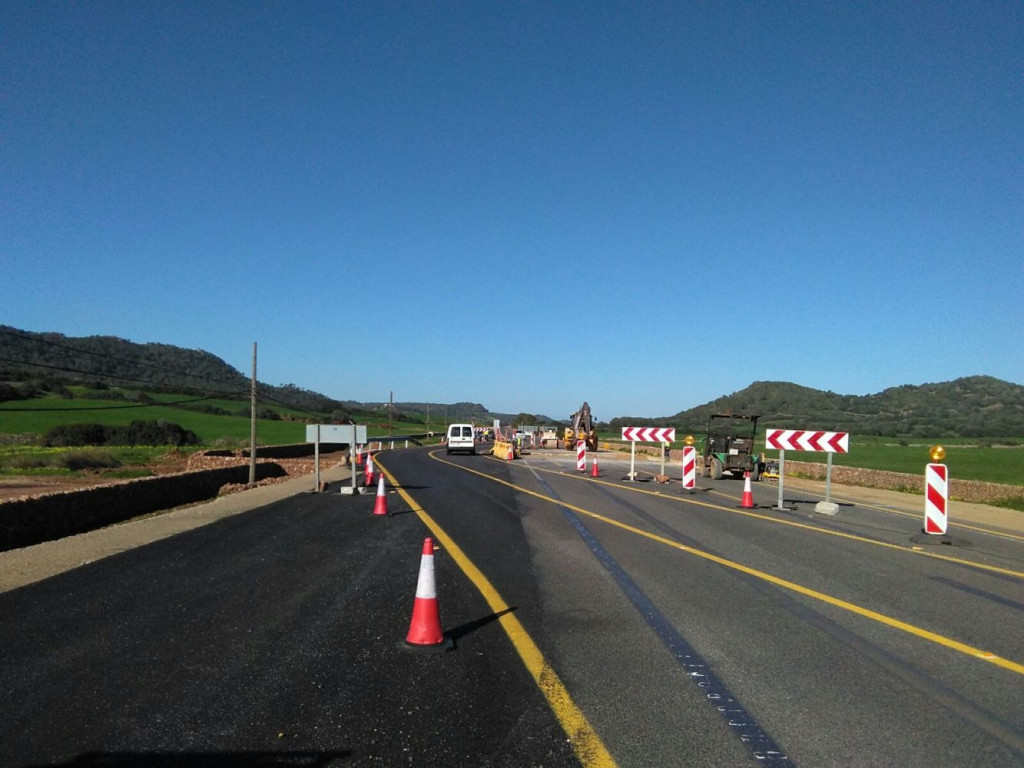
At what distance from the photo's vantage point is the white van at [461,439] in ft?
165

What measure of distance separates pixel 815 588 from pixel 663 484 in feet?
52.5

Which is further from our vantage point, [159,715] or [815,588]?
[815,588]

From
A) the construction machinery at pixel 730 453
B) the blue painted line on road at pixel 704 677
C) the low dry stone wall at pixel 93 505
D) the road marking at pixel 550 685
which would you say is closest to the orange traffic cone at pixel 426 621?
the road marking at pixel 550 685

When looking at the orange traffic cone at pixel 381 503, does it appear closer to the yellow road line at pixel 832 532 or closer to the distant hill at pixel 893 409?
the yellow road line at pixel 832 532

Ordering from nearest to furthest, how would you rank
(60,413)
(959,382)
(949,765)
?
1. (949,765)
2. (60,413)
3. (959,382)

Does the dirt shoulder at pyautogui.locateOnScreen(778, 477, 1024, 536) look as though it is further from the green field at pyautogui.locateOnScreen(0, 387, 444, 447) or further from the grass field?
the green field at pyautogui.locateOnScreen(0, 387, 444, 447)

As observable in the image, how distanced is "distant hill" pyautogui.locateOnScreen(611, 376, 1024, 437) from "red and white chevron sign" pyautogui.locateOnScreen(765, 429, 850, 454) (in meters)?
26.3

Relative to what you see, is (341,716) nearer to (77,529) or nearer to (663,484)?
(77,529)

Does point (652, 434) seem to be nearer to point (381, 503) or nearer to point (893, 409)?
point (381, 503)

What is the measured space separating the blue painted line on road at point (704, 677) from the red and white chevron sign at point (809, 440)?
9855 millimetres

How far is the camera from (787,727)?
14.6 feet

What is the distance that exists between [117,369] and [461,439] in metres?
40.5

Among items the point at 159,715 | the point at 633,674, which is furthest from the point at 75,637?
the point at 633,674

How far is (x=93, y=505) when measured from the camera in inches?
707
